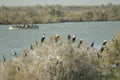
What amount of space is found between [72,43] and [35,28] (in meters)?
65.7

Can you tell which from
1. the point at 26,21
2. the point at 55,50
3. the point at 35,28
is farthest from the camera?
the point at 26,21

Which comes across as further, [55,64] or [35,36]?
[35,36]

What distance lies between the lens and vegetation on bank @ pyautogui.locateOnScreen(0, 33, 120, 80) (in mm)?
16641

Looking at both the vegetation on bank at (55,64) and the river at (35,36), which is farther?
the river at (35,36)

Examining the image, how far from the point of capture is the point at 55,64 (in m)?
16.6

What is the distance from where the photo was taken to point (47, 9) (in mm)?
113062

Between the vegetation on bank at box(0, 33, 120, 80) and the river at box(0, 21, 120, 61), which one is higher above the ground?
the vegetation on bank at box(0, 33, 120, 80)

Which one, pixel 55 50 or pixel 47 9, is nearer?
pixel 55 50

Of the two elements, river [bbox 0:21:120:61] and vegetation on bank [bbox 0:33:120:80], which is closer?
vegetation on bank [bbox 0:33:120:80]

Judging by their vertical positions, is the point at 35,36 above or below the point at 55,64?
below

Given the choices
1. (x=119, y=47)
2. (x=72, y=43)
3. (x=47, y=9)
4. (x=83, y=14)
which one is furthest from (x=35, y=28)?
(x=72, y=43)

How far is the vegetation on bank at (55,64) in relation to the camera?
1664 cm

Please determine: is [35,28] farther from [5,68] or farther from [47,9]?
[5,68]

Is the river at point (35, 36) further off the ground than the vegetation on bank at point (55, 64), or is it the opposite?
the vegetation on bank at point (55, 64)
